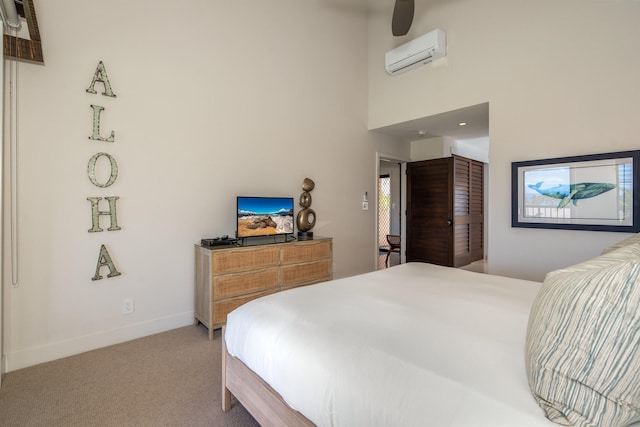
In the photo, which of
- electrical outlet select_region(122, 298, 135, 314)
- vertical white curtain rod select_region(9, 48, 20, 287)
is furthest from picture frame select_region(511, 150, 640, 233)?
vertical white curtain rod select_region(9, 48, 20, 287)

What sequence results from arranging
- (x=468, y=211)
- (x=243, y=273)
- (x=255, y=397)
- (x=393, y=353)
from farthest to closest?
(x=468, y=211) < (x=243, y=273) < (x=255, y=397) < (x=393, y=353)

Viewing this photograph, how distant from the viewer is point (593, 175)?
276 centimetres

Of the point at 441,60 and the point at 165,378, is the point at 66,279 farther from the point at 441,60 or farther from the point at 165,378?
the point at 441,60

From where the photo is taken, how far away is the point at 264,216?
3254mm

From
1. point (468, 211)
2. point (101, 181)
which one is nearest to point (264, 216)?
point (101, 181)

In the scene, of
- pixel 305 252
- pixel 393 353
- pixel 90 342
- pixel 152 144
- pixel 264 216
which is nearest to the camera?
pixel 393 353

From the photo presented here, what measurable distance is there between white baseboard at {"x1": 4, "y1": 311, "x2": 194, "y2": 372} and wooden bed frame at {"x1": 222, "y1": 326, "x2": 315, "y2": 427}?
4.62ft

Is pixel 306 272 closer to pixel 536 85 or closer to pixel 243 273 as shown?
pixel 243 273

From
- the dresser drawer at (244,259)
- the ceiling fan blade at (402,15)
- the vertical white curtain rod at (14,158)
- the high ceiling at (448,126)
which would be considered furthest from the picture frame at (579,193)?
the vertical white curtain rod at (14,158)

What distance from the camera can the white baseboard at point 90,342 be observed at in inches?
84.6

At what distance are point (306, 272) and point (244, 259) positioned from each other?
80 centimetres

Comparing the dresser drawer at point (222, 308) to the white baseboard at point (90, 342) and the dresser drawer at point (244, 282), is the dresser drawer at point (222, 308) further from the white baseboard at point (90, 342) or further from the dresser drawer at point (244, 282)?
the white baseboard at point (90, 342)

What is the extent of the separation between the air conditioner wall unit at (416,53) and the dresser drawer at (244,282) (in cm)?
300

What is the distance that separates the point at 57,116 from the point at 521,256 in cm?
429
